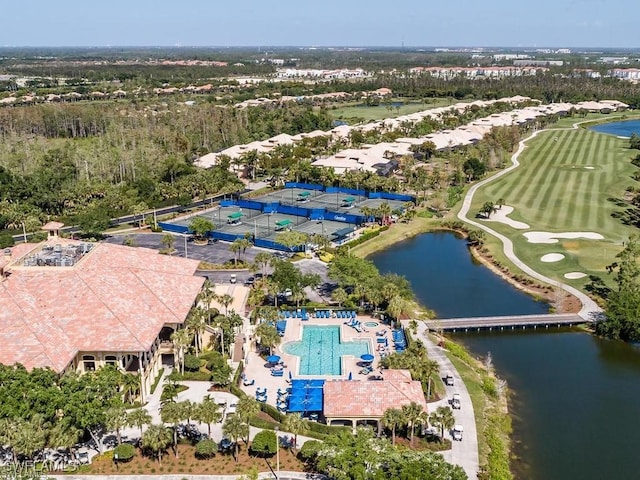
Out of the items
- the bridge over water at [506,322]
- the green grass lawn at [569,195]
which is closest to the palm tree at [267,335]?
the bridge over water at [506,322]

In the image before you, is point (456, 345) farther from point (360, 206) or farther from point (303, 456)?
point (360, 206)

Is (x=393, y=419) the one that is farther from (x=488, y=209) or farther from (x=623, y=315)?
(x=488, y=209)

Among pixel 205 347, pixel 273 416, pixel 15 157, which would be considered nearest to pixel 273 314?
pixel 205 347

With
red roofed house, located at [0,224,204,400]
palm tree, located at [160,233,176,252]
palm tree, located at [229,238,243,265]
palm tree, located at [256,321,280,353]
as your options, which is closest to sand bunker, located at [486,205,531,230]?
palm tree, located at [229,238,243,265]

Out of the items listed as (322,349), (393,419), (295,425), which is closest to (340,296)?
(322,349)

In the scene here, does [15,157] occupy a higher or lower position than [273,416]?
higher
